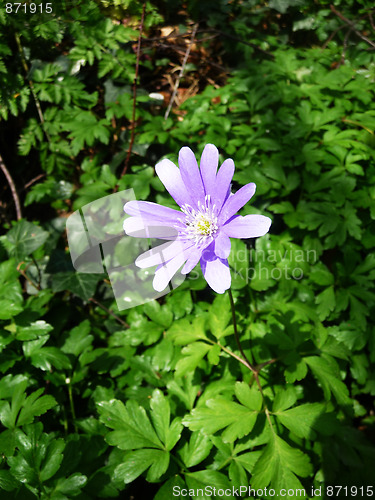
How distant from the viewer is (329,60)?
327cm

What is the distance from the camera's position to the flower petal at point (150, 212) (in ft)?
4.66

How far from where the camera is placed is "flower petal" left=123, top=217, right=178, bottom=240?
4.66 feet

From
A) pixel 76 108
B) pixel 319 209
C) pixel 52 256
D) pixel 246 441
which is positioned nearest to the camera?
pixel 246 441

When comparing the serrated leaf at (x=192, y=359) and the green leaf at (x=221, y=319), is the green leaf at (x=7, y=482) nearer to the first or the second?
the serrated leaf at (x=192, y=359)

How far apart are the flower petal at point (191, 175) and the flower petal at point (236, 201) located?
15 centimetres

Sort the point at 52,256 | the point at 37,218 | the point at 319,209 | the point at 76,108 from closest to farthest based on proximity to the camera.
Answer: the point at 319,209, the point at 52,256, the point at 76,108, the point at 37,218

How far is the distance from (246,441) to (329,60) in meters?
3.25

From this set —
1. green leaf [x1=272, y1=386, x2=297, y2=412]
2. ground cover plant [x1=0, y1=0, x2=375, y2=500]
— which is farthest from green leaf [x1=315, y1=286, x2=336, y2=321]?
green leaf [x1=272, y1=386, x2=297, y2=412]

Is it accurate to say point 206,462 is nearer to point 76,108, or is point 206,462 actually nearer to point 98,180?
point 98,180

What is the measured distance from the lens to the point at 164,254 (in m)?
1.45

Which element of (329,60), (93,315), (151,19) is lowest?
(93,315)

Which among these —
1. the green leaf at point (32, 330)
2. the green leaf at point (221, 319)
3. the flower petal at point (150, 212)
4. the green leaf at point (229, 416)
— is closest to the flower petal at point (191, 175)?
the flower petal at point (150, 212)

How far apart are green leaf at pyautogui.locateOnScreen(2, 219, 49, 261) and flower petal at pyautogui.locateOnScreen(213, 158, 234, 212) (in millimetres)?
1801

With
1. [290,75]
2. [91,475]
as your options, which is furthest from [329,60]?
[91,475]
